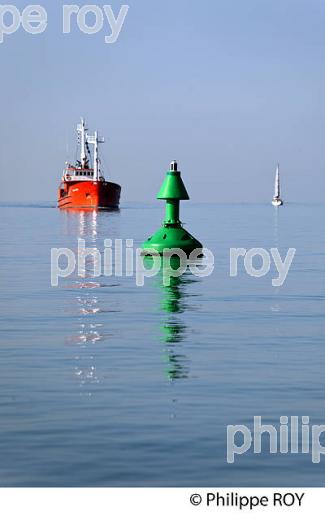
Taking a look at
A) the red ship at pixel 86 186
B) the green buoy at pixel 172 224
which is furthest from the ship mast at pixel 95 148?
the green buoy at pixel 172 224

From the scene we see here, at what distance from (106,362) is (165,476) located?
6.55 meters

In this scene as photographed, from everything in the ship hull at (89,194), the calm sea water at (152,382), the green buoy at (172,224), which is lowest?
the calm sea water at (152,382)

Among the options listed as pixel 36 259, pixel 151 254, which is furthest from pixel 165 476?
pixel 36 259

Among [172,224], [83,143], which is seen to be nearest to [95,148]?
[83,143]

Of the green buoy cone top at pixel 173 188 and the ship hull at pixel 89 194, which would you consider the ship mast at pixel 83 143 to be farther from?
the green buoy cone top at pixel 173 188

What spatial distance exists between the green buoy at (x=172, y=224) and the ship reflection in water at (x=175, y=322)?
2913 mm

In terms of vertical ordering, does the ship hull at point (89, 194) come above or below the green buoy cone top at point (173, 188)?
Result: above

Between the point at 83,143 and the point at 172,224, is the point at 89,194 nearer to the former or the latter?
the point at 83,143

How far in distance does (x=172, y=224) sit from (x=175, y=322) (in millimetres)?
17318

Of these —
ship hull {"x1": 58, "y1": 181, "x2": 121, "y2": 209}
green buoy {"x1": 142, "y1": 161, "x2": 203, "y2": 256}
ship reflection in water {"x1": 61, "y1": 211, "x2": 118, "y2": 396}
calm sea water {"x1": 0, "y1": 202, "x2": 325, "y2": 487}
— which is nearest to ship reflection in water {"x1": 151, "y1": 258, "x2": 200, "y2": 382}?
calm sea water {"x1": 0, "y1": 202, "x2": 325, "y2": 487}

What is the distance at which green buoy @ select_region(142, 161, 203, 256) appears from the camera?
39188 millimetres

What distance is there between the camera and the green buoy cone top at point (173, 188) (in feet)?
128

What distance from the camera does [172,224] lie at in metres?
39.6

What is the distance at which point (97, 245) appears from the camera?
5884 cm
